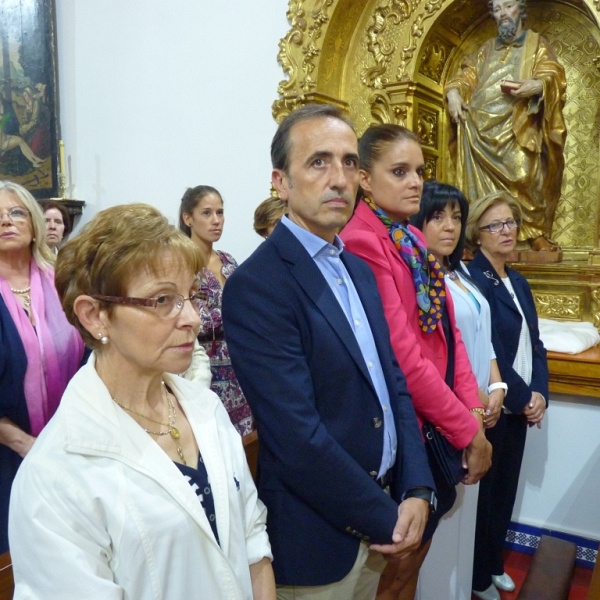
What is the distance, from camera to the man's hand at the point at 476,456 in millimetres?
1761

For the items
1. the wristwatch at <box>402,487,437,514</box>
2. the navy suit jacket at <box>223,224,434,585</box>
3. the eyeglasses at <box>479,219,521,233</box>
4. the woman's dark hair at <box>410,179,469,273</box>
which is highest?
Result: the woman's dark hair at <box>410,179,469,273</box>

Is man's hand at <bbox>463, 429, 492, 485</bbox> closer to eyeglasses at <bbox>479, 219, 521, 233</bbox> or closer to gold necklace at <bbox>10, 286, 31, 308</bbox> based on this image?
eyeglasses at <bbox>479, 219, 521, 233</bbox>

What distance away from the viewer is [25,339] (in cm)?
201

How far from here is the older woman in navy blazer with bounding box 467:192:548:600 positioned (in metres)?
2.52

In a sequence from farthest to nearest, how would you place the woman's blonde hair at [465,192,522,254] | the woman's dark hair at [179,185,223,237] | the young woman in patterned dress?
the woman's dark hair at [179,185,223,237] < the woman's blonde hair at [465,192,522,254] < the young woman in patterned dress

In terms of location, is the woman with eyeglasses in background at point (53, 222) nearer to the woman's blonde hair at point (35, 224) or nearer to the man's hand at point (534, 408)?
the woman's blonde hair at point (35, 224)

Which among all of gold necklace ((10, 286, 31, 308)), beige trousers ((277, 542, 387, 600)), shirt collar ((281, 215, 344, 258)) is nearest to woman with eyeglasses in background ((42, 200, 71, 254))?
gold necklace ((10, 286, 31, 308))

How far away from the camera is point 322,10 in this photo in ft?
13.5

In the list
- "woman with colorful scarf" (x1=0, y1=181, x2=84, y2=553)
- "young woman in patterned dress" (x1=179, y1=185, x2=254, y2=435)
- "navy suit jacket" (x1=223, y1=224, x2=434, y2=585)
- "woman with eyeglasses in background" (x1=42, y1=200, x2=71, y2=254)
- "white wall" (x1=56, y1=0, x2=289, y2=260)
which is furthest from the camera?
"white wall" (x1=56, y1=0, x2=289, y2=260)

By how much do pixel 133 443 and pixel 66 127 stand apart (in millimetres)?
5093

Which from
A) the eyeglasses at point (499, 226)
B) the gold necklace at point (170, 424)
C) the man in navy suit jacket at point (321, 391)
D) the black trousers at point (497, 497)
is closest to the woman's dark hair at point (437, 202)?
the eyeglasses at point (499, 226)

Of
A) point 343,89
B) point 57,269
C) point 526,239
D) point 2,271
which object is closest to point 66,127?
point 343,89

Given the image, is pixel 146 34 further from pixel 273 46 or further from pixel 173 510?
pixel 173 510

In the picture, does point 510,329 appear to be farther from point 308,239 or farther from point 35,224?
point 35,224
